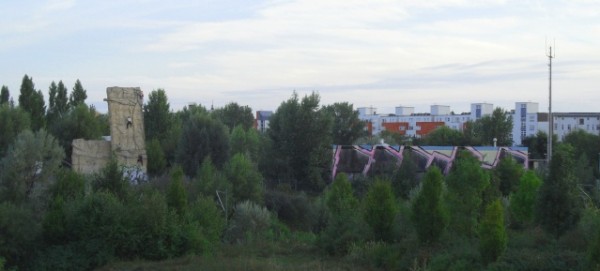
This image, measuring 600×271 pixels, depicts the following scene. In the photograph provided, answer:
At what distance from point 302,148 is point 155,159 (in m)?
8.53

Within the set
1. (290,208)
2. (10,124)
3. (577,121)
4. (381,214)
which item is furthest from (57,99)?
(577,121)

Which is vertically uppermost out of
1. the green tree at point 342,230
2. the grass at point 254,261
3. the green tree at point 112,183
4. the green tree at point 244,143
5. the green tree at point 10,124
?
the green tree at point 10,124

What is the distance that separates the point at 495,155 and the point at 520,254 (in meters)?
26.3

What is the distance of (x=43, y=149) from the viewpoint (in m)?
25.6

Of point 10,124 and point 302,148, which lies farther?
point 302,148

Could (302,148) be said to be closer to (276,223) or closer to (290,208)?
(290,208)

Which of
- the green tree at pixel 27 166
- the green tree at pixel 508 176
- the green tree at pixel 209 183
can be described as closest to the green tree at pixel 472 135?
the green tree at pixel 508 176

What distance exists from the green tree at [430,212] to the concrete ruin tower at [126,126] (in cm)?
1801

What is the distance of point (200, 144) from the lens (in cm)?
3681

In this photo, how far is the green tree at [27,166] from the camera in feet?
79.7

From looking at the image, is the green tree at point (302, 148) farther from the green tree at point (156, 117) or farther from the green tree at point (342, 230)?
the green tree at point (342, 230)

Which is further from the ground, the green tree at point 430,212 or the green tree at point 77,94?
the green tree at point 77,94

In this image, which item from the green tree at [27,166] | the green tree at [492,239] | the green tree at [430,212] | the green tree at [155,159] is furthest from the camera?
the green tree at [155,159]

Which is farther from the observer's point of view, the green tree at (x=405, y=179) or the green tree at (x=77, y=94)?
the green tree at (x=77, y=94)
